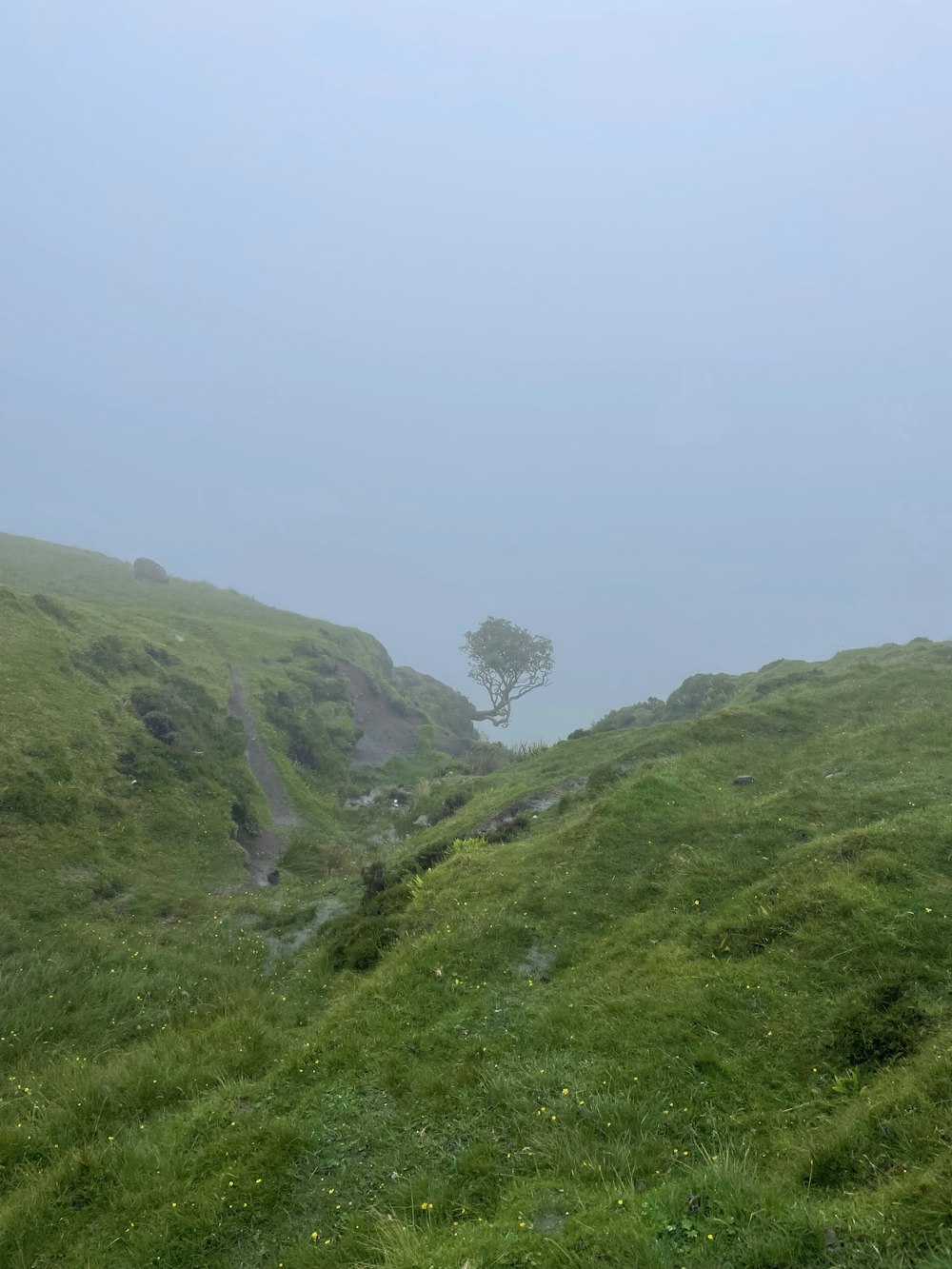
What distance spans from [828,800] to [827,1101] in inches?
444

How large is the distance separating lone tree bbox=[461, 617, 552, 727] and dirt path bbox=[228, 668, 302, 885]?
4478 cm

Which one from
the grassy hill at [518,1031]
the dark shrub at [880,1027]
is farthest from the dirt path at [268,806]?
the dark shrub at [880,1027]

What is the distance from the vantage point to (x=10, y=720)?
29359mm

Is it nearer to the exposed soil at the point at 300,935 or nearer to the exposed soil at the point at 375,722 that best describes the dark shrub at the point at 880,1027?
the exposed soil at the point at 300,935

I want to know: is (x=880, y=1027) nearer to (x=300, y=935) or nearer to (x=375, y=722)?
(x=300, y=935)

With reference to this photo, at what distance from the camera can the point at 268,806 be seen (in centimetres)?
4103

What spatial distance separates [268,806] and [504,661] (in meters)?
59.4

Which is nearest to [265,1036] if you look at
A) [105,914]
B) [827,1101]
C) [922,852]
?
[827,1101]

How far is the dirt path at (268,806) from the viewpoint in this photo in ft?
108

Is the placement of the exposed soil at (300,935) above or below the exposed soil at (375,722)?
below

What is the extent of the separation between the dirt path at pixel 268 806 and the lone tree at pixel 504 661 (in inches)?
1763

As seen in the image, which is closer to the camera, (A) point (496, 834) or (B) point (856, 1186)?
(B) point (856, 1186)

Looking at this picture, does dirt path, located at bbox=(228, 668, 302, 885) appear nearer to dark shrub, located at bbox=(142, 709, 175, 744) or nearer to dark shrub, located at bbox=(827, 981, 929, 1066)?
dark shrub, located at bbox=(142, 709, 175, 744)

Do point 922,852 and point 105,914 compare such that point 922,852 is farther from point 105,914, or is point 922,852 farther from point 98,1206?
point 105,914
